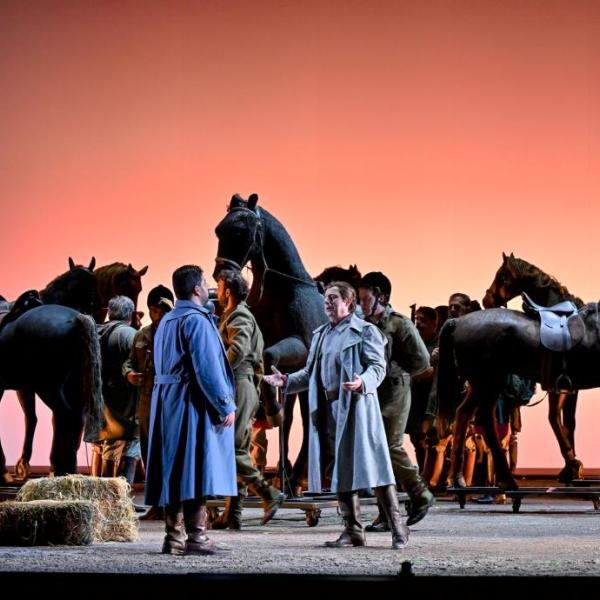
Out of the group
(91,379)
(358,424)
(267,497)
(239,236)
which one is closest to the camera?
(358,424)

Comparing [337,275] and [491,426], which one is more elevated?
[337,275]

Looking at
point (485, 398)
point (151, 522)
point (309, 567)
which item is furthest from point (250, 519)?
point (309, 567)

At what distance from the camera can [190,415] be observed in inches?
250

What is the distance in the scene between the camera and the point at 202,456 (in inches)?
249

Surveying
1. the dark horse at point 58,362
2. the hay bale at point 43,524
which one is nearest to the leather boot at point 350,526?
the hay bale at point 43,524

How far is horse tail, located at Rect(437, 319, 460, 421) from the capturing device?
35.4 feet

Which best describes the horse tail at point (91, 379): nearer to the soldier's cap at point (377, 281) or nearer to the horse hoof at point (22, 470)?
the soldier's cap at point (377, 281)

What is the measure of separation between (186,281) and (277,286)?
331 cm

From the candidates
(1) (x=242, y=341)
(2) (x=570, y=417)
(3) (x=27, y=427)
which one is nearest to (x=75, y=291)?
(3) (x=27, y=427)

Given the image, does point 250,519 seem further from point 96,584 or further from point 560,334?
point 96,584

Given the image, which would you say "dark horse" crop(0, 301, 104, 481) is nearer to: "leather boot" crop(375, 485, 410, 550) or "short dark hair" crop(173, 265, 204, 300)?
"short dark hair" crop(173, 265, 204, 300)

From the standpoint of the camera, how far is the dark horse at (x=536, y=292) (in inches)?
438

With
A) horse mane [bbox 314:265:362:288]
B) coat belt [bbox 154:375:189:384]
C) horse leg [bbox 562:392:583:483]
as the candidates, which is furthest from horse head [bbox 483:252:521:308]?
coat belt [bbox 154:375:189:384]

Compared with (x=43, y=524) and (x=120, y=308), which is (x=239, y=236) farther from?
(x=43, y=524)
